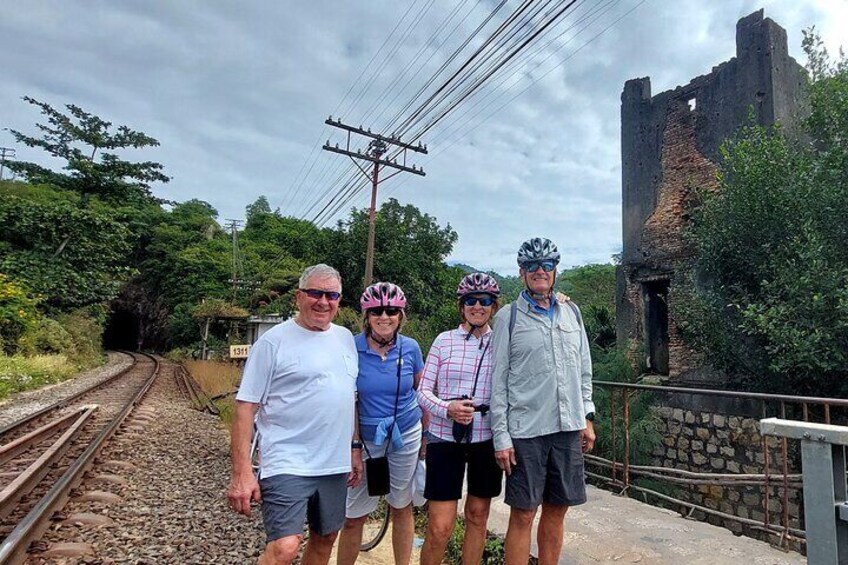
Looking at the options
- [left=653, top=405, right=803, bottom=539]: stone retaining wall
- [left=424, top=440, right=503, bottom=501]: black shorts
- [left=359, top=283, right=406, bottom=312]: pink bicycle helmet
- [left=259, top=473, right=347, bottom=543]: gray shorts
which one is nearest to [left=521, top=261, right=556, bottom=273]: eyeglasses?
[left=359, top=283, right=406, bottom=312]: pink bicycle helmet

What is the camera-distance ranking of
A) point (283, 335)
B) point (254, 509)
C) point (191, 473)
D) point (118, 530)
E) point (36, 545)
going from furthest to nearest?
point (191, 473), point (254, 509), point (118, 530), point (36, 545), point (283, 335)

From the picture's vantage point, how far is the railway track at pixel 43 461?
3.58m

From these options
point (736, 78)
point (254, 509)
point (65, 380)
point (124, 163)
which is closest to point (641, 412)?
point (736, 78)

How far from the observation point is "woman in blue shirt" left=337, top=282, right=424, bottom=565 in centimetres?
248

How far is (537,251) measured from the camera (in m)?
2.51

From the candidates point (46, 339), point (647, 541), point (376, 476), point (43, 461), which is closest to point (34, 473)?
point (43, 461)

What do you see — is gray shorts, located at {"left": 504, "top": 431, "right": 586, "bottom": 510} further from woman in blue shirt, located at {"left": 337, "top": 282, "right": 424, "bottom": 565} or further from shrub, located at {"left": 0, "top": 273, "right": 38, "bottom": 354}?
shrub, located at {"left": 0, "top": 273, "right": 38, "bottom": 354}

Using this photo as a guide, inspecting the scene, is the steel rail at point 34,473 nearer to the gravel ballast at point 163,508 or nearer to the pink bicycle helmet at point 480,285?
the gravel ballast at point 163,508

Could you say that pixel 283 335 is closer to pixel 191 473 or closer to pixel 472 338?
pixel 472 338

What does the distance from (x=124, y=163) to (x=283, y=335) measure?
33.1m

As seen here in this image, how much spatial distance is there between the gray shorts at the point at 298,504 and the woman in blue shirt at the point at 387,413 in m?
0.31

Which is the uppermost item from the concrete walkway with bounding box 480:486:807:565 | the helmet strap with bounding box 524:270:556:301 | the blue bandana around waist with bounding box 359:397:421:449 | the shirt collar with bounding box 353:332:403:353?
the helmet strap with bounding box 524:270:556:301

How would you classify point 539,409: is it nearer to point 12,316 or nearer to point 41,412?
point 41,412

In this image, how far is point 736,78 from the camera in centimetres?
904
